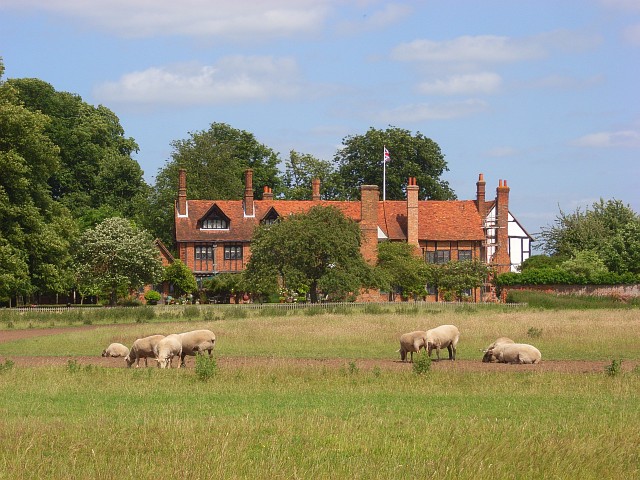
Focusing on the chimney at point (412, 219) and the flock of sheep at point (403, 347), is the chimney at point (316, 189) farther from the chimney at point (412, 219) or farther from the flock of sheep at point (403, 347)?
the flock of sheep at point (403, 347)

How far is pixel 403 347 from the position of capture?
29719mm

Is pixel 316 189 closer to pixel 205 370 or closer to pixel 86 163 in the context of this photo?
pixel 86 163

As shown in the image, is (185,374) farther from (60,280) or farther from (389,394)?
(60,280)

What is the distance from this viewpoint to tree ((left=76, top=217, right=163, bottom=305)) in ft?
259

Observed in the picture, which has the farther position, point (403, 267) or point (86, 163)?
point (86, 163)

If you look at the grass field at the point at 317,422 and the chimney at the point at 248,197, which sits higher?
the chimney at the point at 248,197

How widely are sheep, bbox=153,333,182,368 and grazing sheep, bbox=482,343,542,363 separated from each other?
9.11 meters

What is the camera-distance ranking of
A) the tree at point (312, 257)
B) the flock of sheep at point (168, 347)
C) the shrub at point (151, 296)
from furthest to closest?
the shrub at point (151, 296) → the tree at point (312, 257) → the flock of sheep at point (168, 347)

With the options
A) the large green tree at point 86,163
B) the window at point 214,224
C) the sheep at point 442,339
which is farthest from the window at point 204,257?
the sheep at point 442,339

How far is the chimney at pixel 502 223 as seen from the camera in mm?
98875

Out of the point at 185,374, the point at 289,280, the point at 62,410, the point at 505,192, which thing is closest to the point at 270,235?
the point at 289,280

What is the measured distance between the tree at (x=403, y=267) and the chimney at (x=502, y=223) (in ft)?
44.3

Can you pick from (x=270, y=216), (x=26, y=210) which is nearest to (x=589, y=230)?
(x=270, y=216)

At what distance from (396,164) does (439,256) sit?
21.0 meters
